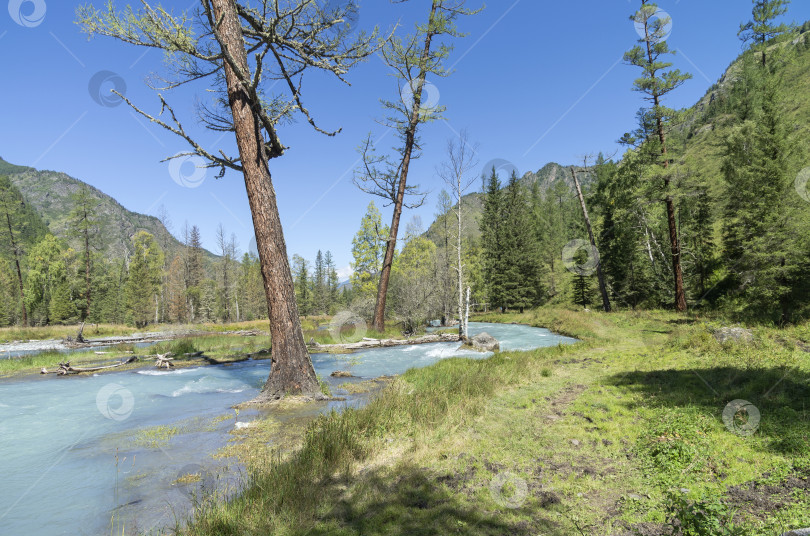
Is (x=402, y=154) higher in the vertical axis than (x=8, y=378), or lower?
higher

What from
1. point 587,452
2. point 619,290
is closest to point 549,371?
point 587,452

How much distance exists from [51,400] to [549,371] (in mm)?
13337

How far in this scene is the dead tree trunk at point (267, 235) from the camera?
7.99 meters

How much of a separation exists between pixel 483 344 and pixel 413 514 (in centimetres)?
1278

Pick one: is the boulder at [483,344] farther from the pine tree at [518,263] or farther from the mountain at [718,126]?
the pine tree at [518,263]

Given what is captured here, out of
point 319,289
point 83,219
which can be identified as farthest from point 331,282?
point 83,219

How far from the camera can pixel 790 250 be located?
555 inches

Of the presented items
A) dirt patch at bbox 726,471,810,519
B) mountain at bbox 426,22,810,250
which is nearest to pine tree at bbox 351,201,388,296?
mountain at bbox 426,22,810,250

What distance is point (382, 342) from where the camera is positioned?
17.3m

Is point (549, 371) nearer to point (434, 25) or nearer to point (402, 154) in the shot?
point (402, 154)

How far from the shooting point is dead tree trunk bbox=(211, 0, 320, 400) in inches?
315

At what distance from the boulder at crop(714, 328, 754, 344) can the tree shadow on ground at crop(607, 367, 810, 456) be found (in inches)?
120

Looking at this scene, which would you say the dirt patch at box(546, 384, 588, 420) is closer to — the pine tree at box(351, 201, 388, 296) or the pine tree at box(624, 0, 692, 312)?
the pine tree at box(624, 0, 692, 312)

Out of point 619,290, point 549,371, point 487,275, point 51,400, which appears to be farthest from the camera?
point 487,275
